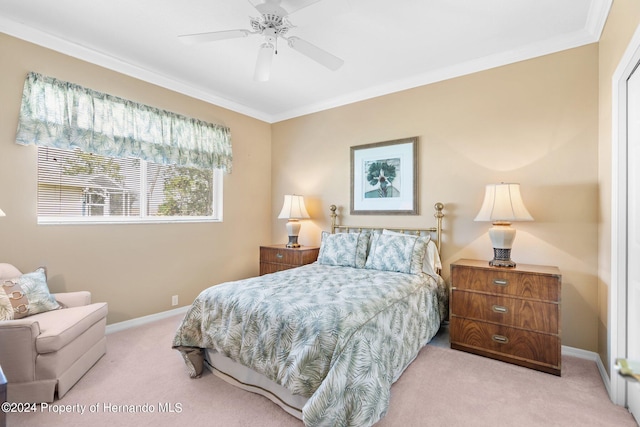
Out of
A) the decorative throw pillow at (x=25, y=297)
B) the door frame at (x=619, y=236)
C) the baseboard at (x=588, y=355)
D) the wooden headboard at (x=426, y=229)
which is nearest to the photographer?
the door frame at (x=619, y=236)

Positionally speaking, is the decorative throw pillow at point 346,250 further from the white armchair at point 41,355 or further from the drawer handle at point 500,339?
the white armchair at point 41,355

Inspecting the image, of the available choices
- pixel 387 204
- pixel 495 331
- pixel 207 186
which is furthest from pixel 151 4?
pixel 495 331

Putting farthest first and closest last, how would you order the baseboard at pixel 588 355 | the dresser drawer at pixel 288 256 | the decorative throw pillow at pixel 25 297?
the dresser drawer at pixel 288 256, the baseboard at pixel 588 355, the decorative throw pillow at pixel 25 297

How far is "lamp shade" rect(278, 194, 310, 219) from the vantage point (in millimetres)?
4102

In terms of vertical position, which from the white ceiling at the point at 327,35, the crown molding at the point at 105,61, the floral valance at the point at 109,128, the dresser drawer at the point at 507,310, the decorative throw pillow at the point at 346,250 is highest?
the white ceiling at the point at 327,35

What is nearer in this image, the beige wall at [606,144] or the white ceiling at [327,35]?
the beige wall at [606,144]

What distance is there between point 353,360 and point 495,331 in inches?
63.1

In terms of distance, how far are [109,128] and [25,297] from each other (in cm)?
170

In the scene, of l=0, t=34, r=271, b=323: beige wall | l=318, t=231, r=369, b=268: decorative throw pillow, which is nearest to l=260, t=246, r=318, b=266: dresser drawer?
l=318, t=231, r=369, b=268: decorative throw pillow

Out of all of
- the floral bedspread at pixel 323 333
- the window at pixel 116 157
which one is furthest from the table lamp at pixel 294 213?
the floral bedspread at pixel 323 333

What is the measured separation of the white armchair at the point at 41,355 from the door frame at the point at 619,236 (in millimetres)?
3612

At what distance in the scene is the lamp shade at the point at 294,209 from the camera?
13.5 feet

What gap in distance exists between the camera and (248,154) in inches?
179

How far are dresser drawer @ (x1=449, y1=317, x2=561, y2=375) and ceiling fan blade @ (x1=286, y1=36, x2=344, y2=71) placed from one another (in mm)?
2417
